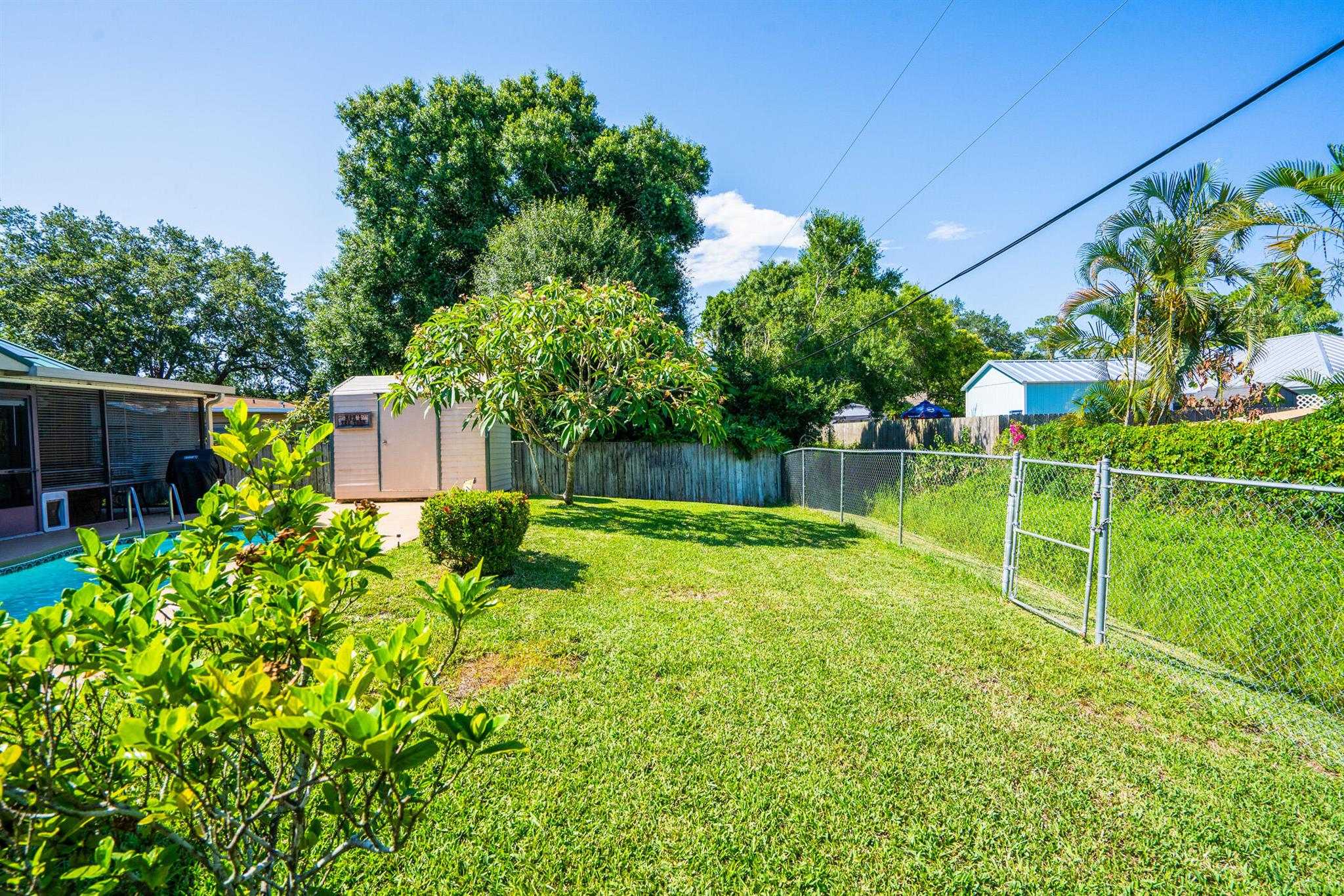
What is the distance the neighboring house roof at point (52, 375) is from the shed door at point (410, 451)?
3.22m

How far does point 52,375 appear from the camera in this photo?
6805 mm

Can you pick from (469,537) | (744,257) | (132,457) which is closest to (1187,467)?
(469,537)

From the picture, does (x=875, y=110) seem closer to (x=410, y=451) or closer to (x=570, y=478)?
(x=570, y=478)

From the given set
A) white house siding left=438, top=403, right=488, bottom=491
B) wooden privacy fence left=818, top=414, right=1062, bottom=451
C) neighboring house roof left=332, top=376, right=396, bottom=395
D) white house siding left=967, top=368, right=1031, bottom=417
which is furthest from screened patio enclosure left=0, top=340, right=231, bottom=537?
white house siding left=967, top=368, right=1031, bottom=417

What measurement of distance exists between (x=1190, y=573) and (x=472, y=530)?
6040mm

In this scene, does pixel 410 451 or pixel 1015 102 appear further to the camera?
pixel 410 451

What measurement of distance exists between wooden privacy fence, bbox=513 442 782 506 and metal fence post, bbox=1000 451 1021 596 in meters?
8.05

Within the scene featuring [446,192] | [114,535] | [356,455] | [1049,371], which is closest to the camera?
[114,535]

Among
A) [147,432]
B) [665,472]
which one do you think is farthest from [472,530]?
[147,432]

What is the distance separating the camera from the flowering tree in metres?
7.93

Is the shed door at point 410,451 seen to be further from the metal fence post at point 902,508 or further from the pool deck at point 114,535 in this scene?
the metal fence post at point 902,508

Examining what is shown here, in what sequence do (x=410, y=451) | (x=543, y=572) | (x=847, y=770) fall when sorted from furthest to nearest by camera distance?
(x=410, y=451) < (x=543, y=572) < (x=847, y=770)

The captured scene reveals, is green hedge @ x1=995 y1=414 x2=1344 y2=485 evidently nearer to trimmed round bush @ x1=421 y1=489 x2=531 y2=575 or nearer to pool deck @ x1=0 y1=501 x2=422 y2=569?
trimmed round bush @ x1=421 y1=489 x2=531 y2=575

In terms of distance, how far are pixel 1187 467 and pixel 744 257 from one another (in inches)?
546
